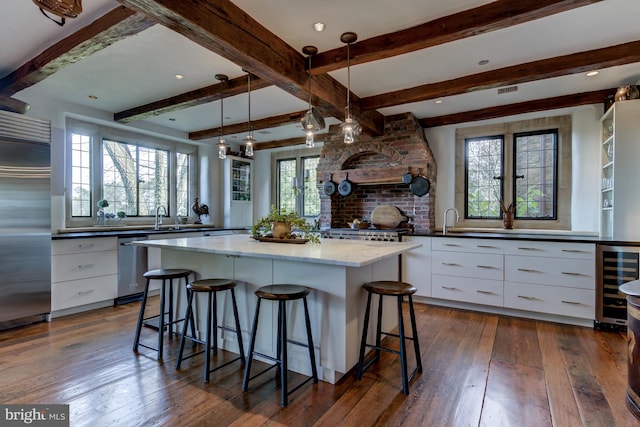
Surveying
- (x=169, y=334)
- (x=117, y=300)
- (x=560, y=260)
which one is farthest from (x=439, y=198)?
(x=117, y=300)

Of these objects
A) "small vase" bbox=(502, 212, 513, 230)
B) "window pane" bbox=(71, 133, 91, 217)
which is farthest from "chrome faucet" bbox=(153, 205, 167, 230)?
"small vase" bbox=(502, 212, 513, 230)

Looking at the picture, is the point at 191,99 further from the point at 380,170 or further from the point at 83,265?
the point at 380,170

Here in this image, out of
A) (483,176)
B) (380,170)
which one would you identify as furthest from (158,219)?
(483,176)

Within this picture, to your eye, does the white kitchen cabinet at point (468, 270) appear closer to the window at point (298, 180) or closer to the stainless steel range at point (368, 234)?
the stainless steel range at point (368, 234)

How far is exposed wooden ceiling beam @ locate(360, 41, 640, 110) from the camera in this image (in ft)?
8.85

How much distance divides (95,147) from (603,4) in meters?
5.66

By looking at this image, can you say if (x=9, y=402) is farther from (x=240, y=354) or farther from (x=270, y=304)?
(x=270, y=304)

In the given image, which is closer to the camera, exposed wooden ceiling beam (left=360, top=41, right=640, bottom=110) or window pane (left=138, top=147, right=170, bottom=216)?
exposed wooden ceiling beam (left=360, top=41, right=640, bottom=110)

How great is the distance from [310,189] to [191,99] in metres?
2.94

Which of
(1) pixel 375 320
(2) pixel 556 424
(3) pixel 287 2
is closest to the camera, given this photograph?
(2) pixel 556 424

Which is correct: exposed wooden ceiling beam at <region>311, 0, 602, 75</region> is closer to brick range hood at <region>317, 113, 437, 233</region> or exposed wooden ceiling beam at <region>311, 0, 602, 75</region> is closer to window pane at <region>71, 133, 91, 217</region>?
brick range hood at <region>317, 113, 437, 233</region>

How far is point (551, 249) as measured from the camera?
135 inches

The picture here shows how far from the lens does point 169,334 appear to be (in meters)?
3.09

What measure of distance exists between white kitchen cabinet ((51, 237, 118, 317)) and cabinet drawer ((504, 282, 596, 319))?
4.69 m
